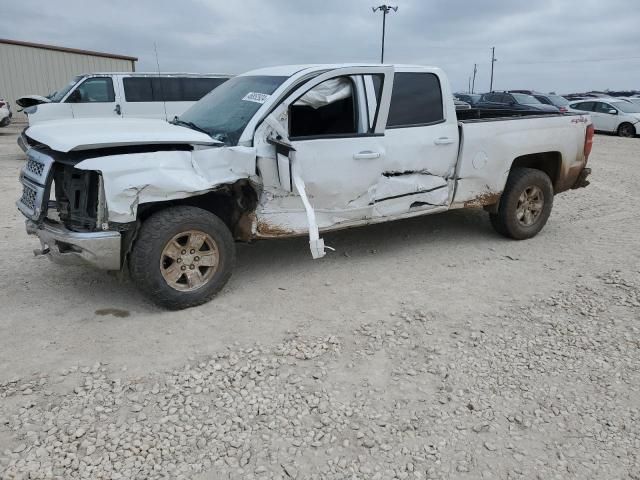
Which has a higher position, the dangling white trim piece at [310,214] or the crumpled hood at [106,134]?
the crumpled hood at [106,134]

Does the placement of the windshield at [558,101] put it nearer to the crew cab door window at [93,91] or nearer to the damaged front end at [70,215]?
the crew cab door window at [93,91]

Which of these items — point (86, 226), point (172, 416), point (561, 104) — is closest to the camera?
point (172, 416)

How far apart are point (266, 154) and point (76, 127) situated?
4.88 feet

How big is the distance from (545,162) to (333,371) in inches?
164

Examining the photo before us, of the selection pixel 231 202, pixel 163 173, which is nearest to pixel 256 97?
pixel 231 202

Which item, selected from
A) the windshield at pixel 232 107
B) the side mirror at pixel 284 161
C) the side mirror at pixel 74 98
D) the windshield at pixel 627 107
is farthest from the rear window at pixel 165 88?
the windshield at pixel 627 107

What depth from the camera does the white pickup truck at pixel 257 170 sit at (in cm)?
372

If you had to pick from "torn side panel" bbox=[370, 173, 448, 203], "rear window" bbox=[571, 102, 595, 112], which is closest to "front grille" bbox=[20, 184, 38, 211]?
"torn side panel" bbox=[370, 173, 448, 203]

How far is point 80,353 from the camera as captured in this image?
3.41 metres

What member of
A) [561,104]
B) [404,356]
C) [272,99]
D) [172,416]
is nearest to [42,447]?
[172,416]

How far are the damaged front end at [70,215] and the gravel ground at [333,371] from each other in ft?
1.64

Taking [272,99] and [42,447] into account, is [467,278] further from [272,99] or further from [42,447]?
[42,447]

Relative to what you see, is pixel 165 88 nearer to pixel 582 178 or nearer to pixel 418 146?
pixel 418 146

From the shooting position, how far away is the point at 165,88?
12.4 metres
